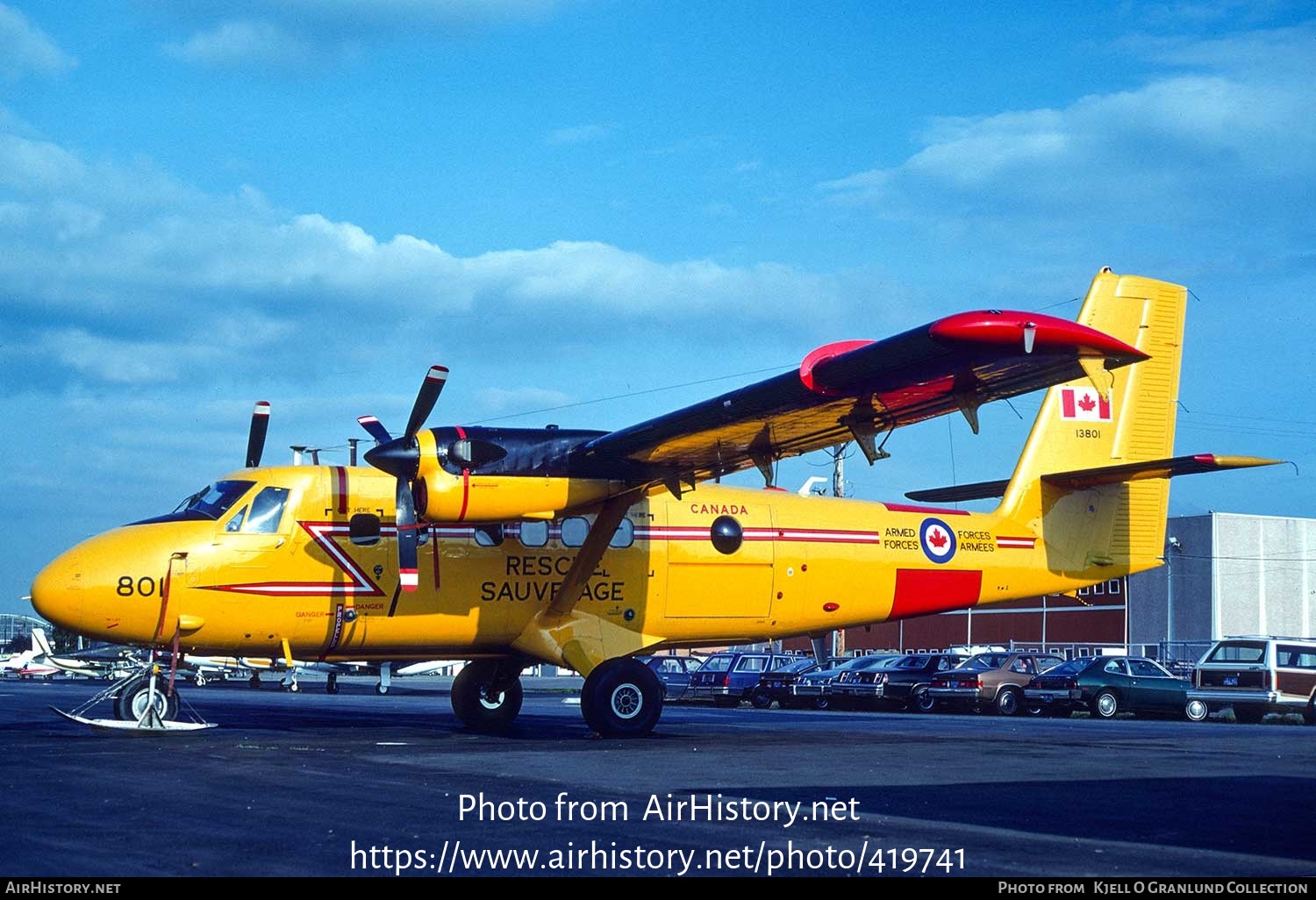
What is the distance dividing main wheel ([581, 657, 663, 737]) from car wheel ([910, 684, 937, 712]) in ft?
47.6

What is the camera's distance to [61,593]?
50.8ft

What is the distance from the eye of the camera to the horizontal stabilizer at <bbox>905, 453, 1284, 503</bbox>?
53.0 ft

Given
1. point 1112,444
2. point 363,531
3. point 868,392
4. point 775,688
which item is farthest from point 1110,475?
point 775,688

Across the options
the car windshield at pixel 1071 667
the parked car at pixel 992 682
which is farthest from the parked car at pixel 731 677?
the car windshield at pixel 1071 667

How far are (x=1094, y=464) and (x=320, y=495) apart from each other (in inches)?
466

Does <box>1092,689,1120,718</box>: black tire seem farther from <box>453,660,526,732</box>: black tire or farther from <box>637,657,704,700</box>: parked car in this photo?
<box>453,660,526,732</box>: black tire

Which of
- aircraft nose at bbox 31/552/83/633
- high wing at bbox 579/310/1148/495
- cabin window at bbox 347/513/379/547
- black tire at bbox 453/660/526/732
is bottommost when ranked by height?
black tire at bbox 453/660/526/732

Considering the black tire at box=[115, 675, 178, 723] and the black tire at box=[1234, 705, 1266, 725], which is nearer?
the black tire at box=[115, 675, 178, 723]

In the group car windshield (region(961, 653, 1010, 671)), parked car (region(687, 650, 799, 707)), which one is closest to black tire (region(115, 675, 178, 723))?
parked car (region(687, 650, 799, 707))

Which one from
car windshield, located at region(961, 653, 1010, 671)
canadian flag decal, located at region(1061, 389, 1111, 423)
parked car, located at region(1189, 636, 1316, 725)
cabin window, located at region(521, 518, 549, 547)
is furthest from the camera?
car windshield, located at region(961, 653, 1010, 671)

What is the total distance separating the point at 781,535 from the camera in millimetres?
18719

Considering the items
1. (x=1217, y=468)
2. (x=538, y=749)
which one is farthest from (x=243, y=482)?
(x=1217, y=468)

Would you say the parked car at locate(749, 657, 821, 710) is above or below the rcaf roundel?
below

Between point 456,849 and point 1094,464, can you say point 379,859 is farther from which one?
point 1094,464
